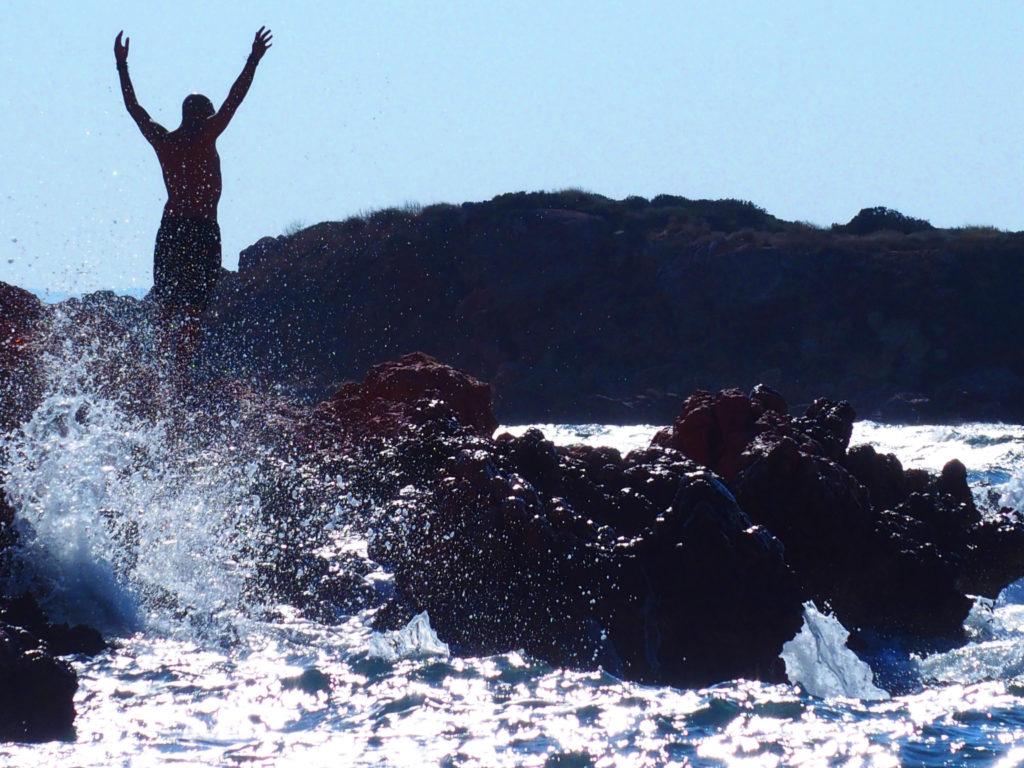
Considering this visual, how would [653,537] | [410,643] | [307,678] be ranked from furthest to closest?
[653,537], [410,643], [307,678]

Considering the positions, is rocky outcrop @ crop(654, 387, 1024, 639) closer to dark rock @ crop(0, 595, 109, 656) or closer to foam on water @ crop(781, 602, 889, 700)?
foam on water @ crop(781, 602, 889, 700)

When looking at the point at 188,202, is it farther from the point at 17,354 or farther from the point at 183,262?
the point at 17,354

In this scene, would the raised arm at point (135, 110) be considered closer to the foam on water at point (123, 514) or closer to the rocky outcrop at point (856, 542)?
the foam on water at point (123, 514)

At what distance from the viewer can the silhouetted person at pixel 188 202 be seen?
312 inches

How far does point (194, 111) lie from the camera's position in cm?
796

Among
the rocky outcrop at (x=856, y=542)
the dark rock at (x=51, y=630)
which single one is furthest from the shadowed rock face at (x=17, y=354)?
the rocky outcrop at (x=856, y=542)

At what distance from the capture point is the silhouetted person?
26.0ft

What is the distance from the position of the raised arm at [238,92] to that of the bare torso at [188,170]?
0.25 ft

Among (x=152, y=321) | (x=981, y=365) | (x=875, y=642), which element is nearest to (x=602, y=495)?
(x=875, y=642)

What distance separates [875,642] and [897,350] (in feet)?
94.1

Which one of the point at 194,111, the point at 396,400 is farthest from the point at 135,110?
the point at 396,400

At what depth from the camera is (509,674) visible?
5.01m

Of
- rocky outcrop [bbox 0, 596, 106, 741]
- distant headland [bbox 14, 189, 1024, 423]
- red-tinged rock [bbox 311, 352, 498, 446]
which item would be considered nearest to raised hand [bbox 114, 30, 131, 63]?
red-tinged rock [bbox 311, 352, 498, 446]

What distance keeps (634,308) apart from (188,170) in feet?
96.0
